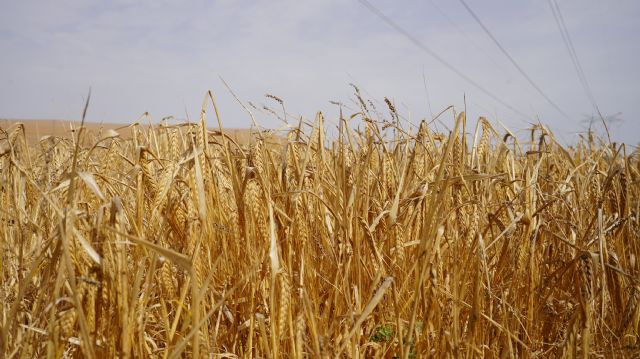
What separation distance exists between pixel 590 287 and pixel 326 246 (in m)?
0.64

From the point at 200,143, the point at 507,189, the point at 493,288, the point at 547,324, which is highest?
the point at 200,143

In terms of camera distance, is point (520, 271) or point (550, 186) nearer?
point (520, 271)

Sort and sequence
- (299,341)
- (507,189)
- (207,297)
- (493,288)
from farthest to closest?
(507,189), (493,288), (207,297), (299,341)

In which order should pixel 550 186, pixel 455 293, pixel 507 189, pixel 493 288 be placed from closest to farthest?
pixel 455 293 → pixel 493 288 → pixel 507 189 → pixel 550 186

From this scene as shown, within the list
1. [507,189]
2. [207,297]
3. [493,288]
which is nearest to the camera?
[207,297]

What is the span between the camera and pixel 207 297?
110 cm

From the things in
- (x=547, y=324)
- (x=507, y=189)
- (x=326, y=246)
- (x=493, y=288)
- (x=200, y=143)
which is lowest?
(x=547, y=324)

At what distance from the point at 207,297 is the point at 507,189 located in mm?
1037

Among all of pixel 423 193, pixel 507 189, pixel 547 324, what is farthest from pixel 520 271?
pixel 507 189

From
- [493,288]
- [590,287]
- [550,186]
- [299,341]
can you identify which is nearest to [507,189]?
[550,186]

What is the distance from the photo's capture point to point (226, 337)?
1.16 m

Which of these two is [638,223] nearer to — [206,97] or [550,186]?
[550,186]

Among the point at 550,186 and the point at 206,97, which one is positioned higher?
the point at 206,97

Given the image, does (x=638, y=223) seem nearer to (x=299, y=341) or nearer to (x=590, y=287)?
(x=590, y=287)
